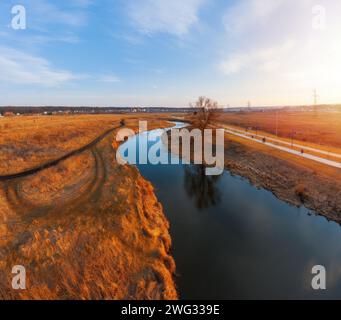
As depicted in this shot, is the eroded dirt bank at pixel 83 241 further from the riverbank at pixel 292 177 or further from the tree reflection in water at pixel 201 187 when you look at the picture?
the riverbank at pixel 292 177

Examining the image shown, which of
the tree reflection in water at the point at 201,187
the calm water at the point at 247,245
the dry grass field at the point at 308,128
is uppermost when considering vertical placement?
the dry grass field at the point at 308,128

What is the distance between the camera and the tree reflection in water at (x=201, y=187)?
2609 centimetres

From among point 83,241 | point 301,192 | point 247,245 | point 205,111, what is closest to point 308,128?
point 205,111

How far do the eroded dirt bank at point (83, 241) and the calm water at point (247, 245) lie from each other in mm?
1829

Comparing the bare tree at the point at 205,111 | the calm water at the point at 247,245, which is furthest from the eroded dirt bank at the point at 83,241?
the bare tree at the point at 205,111

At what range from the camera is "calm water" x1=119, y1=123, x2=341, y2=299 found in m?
14.2

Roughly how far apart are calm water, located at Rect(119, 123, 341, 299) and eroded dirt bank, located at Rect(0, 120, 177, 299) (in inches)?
72.0

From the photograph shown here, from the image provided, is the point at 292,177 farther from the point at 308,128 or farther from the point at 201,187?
the point at 308,128

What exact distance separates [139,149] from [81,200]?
31.5 metres

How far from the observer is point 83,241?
1424cm

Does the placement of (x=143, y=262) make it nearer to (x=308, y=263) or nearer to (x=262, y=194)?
(x=308, y=263)

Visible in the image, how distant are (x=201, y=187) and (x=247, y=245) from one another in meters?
12.9

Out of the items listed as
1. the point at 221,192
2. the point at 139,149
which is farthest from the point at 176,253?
the point at 139,149
